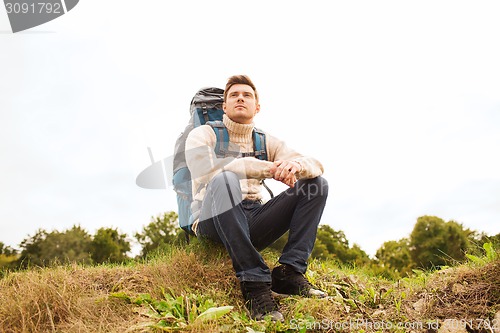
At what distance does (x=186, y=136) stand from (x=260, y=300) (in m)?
2.22

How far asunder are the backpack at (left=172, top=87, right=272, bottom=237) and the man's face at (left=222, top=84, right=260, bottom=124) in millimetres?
171

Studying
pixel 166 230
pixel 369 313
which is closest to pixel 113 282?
pixel 369 313

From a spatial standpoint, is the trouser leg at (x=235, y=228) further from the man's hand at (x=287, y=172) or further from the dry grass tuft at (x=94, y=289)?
the dry grass tuft at (x=94, y=289)

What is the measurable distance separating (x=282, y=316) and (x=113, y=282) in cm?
187

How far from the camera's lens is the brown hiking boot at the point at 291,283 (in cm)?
447

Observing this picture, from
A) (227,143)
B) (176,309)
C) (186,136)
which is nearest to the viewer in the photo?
(176,309)

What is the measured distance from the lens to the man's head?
484 cm

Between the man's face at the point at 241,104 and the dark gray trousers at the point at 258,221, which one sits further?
the man's face at the point at 241,104

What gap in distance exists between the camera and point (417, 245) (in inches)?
643

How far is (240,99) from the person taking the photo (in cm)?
488

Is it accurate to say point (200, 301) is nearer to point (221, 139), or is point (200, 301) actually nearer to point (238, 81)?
point (221, 139)

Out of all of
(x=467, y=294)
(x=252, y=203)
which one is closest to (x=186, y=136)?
(x=252, y=203)

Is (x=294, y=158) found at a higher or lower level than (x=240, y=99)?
lower

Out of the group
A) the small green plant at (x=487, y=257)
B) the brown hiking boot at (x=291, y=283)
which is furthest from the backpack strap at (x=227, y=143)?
the small green plant at (x=487, y=257)
